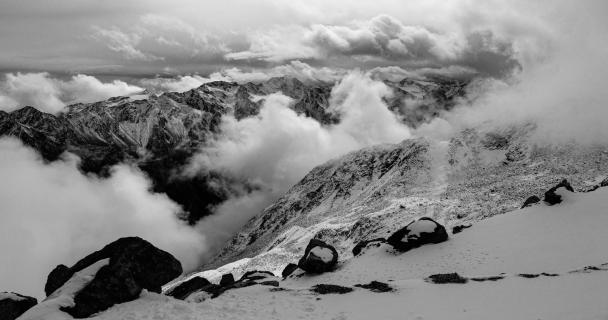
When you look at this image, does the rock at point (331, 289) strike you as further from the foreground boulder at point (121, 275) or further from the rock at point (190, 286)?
the rock at point (190, 286)

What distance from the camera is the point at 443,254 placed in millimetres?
47562

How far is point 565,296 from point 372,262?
26359 millimetres

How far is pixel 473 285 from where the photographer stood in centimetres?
3161

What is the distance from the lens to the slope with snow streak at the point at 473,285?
25828mm

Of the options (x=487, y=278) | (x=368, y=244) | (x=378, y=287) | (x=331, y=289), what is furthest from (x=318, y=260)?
(x=487, y=278)

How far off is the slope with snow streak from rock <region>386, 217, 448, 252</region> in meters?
0.99

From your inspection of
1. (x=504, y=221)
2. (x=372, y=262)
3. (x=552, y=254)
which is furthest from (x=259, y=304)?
(x=504, y=221)

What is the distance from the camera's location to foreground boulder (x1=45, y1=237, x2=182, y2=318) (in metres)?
28.0

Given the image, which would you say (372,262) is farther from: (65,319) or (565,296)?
(65,319)

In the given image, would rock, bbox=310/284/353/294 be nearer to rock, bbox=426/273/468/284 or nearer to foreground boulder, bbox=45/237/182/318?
rock, bbox=426/273/468/284

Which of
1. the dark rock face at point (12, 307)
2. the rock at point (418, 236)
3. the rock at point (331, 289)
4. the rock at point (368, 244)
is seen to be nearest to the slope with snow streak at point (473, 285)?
the rock at point (331, 289)

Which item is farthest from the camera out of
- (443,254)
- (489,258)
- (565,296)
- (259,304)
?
(443,254)

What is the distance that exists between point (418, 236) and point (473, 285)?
19897 mm

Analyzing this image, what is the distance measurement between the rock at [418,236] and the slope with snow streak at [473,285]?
3.26 feet
